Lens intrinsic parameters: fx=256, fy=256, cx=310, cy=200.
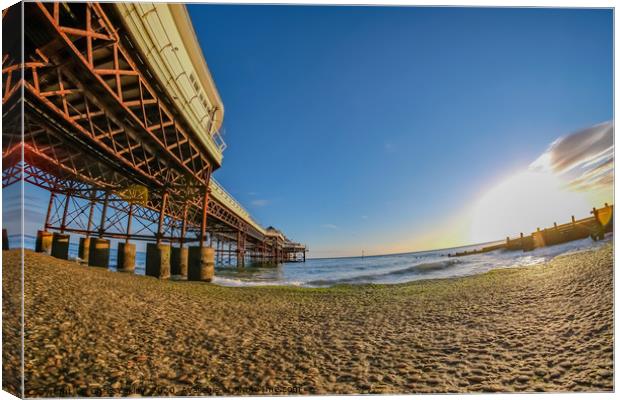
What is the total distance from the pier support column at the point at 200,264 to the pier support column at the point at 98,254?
2.65 metres

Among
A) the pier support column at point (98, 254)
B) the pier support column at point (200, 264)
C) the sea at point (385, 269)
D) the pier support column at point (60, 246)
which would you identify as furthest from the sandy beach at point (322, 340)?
the pier support column at point (60, 246)

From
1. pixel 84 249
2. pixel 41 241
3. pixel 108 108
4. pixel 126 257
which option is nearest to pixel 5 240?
pixel 41 241

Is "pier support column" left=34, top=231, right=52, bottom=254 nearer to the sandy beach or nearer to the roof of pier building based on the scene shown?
the sandy beach

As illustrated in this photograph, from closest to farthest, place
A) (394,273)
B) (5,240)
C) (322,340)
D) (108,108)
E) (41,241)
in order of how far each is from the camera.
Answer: (5,240) → (322,340) → (41,241) → (108,108) → (394,273)

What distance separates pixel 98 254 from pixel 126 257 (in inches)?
29.6

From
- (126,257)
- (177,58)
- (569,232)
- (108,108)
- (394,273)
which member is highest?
(177,58)

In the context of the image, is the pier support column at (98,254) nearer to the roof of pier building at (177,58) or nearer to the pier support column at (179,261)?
the pier support column at (179,261)

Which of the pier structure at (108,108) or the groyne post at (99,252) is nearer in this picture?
the pier structure at (108,108)

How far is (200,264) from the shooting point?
7.43 meters

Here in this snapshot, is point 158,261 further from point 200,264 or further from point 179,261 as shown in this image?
point 200,264

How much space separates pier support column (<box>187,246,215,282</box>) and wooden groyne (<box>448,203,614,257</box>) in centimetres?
711

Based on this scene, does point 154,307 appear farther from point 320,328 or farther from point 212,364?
point 320,328

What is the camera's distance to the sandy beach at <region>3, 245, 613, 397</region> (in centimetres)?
264

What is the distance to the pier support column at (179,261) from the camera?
7.73 metres
